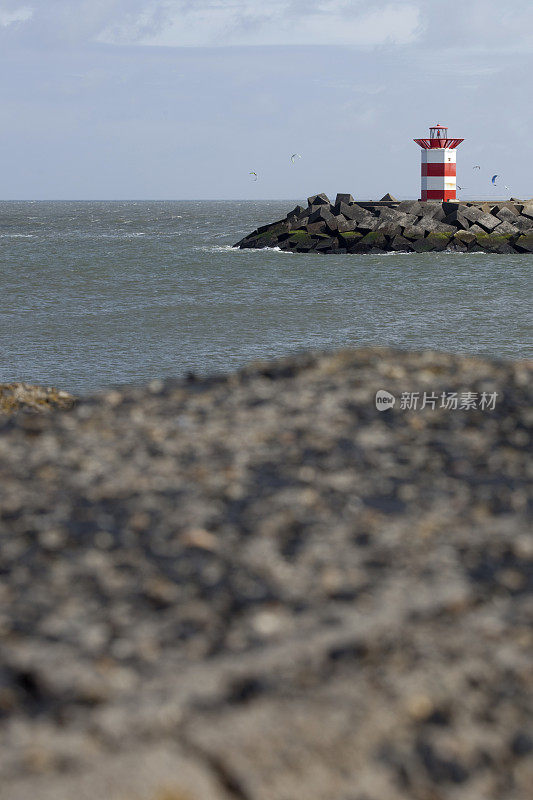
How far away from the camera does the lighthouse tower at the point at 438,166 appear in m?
47.1

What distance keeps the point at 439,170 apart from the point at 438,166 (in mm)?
294

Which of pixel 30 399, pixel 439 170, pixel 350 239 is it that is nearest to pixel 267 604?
pixel 30 399

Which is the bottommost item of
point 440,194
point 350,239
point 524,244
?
point 524,244

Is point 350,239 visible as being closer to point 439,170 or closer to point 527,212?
point 439,170

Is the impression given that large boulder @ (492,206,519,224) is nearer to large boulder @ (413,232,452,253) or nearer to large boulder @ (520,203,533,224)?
large boulder @ (520,203,533,224)

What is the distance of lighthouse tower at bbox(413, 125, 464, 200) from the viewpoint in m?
47.1

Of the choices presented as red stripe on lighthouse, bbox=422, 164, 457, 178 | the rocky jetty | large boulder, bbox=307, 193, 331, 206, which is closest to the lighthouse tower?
red stripe on lighthouse, bbox=422, 164, 457, 178

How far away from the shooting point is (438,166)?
47969 mm

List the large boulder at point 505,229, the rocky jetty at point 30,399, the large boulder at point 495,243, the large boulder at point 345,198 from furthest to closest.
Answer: the large boulder at point 345,198 < the large boulder at point 505,229 < the large boulder at point 495,243 < the rocky jetty at point 30,399

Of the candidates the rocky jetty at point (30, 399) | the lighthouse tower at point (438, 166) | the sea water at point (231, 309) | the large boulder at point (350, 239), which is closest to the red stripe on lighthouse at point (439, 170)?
the lighthouse tower at point (438, 166)

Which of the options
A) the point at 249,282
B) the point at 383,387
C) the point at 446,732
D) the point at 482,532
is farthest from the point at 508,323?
the point at 446,732

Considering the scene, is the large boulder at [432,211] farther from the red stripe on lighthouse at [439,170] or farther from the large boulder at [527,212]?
the large boulder at [527,212]

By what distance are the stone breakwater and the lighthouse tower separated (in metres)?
1.28

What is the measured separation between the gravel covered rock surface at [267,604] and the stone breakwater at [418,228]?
134 feet
